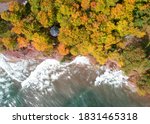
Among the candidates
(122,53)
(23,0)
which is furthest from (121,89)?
(23,0)

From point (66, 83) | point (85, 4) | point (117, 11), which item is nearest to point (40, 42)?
point (85, 4)

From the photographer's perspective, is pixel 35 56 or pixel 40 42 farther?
pixel 35 56

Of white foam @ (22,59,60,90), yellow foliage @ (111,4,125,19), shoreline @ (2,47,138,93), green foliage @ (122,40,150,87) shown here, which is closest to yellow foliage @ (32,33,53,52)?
shoreline @ (2,47,138,93)

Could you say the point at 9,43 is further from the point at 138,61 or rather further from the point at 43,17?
the point at 138,61

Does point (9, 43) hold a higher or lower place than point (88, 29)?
lower

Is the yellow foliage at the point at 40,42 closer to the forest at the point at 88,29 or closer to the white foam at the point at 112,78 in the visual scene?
the forest at the point at 88,29

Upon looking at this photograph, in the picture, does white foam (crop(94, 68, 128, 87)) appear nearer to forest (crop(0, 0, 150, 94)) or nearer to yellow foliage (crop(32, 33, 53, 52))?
forest (crop(0, 0, 150, 94))
